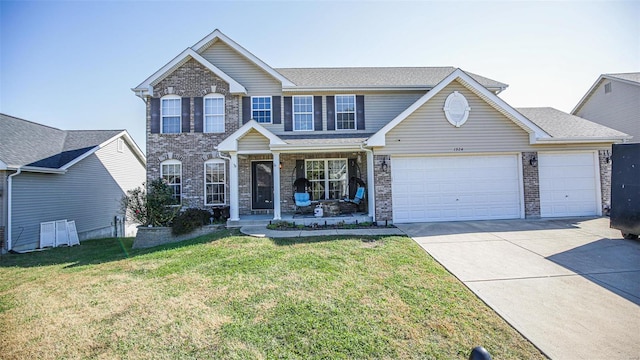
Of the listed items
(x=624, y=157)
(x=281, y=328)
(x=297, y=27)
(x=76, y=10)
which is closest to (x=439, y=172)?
(x=624, y=157)

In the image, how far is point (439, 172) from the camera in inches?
408

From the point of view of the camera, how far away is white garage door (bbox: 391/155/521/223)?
1021cm

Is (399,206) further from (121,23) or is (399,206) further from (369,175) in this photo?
(121,23)

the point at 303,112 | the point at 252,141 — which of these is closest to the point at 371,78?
the point at 303,112

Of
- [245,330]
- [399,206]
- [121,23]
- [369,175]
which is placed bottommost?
[245,330]

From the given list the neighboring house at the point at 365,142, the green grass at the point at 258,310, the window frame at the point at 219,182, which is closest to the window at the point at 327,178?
the neighboring house at the point at 365,142

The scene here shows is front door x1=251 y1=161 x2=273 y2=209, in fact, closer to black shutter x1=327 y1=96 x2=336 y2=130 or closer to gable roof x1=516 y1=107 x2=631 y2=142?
black shutter x1=327 y1=96 x2=336 y2=130

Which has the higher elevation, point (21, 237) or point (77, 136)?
point (77, 136)

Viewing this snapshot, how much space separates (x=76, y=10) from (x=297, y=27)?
7501mm

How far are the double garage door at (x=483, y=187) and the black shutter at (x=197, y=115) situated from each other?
8.55 metres

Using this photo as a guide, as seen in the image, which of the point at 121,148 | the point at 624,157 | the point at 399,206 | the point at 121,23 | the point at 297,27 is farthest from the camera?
the point at 121,148

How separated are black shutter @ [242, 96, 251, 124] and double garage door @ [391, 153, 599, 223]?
269 inches

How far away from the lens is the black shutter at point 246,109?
41.7 feet

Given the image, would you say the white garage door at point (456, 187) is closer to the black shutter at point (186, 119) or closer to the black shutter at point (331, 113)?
the black shutter at point (331, 113)
